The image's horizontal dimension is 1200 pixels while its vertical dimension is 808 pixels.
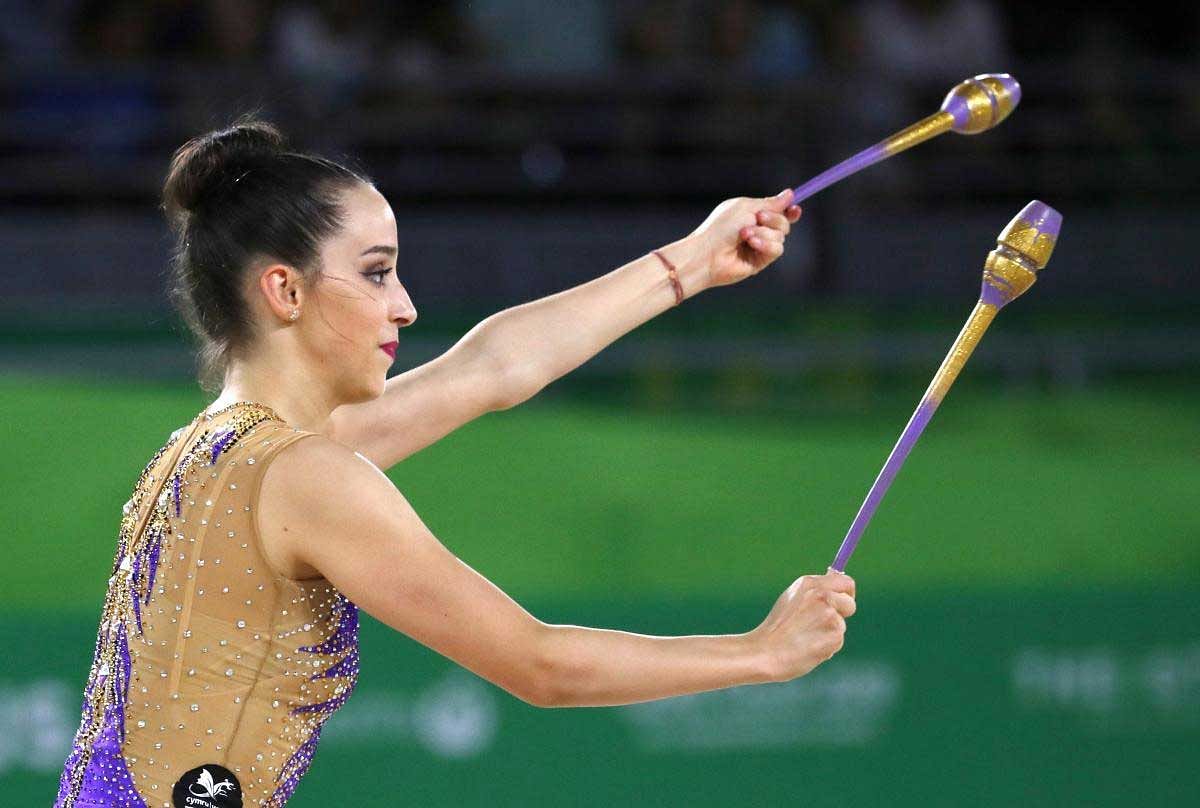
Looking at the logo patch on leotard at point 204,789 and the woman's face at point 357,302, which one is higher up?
the woman's face at point 357,302

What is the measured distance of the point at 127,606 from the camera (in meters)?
1.82

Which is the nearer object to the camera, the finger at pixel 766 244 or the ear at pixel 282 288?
the ear at pixel 282 288

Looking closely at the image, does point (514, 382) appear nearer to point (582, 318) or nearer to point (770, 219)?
point (582, 318)

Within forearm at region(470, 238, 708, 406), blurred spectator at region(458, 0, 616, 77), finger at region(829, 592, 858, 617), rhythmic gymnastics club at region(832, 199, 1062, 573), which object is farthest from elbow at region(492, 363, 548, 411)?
blurred spectator at region(458, 0, 616, 77)

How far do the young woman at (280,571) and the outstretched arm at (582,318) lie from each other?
374 millimetres

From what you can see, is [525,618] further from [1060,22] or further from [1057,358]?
[1060,22]

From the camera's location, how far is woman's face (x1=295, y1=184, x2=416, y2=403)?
184 cm

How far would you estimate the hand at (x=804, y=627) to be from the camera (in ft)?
5.97

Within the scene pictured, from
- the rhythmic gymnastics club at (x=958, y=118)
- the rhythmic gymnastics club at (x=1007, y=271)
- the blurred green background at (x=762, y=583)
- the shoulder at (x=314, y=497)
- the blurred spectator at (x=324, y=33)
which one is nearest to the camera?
the shoulder at (x=314, y=497)

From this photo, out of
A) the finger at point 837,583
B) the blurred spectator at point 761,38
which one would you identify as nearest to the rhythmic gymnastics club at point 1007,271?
the finger at point 837,583

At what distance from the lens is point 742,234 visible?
91.0 inches

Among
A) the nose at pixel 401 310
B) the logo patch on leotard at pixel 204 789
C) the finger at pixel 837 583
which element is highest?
the nose at pixel 401 310

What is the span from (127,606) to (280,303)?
1.10 feet

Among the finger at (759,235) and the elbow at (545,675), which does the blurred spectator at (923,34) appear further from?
the elbow at (545,675)
